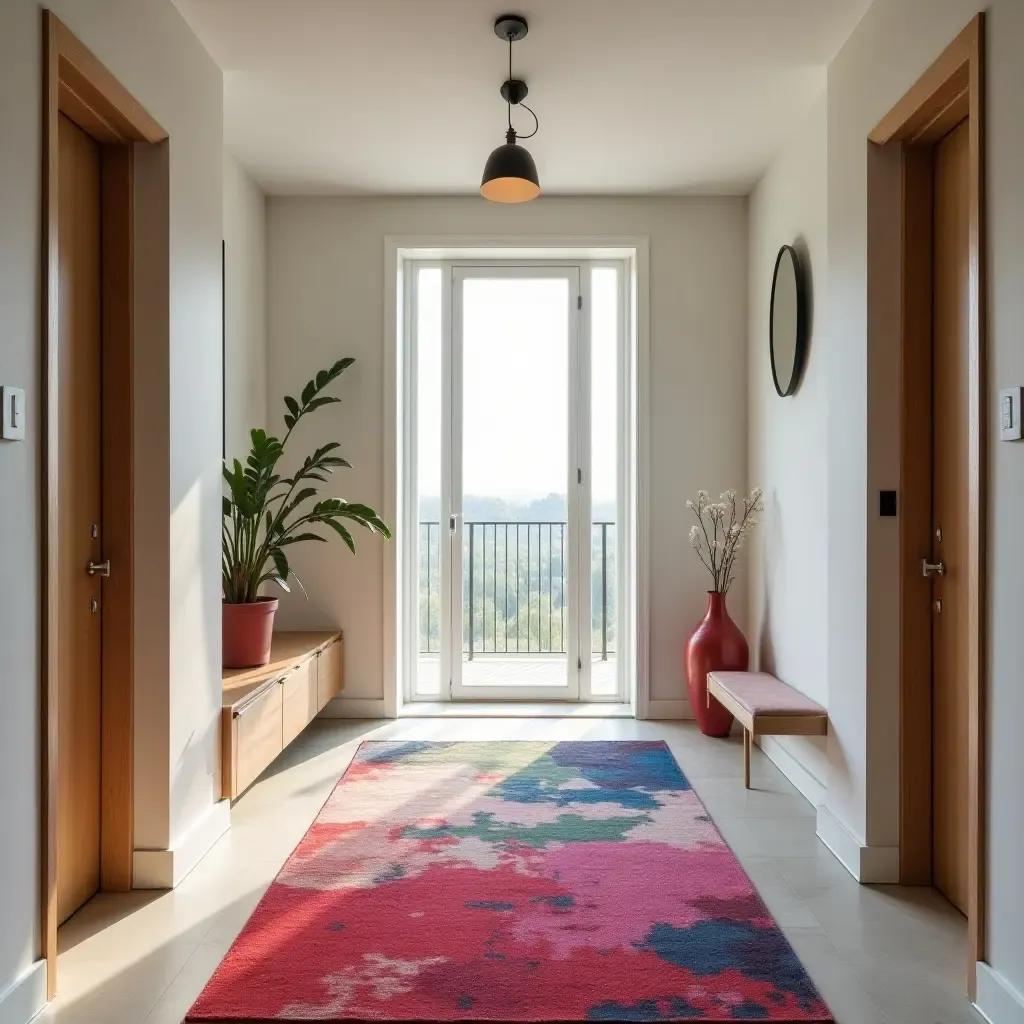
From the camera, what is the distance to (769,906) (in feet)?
8.41

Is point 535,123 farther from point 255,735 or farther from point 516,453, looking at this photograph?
point 255,735

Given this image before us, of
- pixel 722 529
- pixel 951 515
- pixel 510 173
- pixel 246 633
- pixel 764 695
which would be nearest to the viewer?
pixel 951 515

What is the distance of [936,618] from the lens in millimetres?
2713

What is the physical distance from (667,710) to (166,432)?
10.1ft

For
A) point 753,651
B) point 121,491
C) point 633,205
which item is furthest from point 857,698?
point 633,205

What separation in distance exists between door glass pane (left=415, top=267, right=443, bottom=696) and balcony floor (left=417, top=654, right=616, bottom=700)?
0.01 metres

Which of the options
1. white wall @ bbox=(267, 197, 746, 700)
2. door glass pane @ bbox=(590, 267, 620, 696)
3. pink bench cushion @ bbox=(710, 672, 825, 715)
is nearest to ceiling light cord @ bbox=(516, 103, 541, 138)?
white wall @ bbox=(267, 197, 746, 700)

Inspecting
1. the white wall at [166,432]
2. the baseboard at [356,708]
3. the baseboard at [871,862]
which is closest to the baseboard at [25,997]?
the white wall at [166,432]

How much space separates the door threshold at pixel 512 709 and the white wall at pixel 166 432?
6.18 ft

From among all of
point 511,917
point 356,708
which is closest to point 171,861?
point 511,917

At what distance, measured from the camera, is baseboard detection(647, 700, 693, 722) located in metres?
4.75

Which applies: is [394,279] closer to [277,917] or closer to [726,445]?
[726,445]

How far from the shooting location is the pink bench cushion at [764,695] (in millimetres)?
3244

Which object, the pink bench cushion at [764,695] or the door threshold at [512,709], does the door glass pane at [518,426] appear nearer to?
the door threshold at [512,709]
